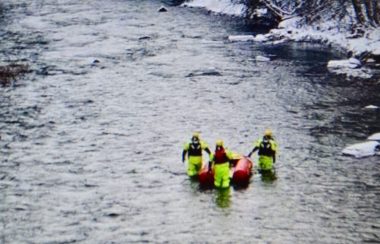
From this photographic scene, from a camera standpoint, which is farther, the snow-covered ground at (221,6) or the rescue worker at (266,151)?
the snow-covered ground at (221,6)

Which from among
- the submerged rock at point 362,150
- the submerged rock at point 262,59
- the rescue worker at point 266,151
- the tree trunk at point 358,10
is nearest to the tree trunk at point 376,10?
the tree trunk at point 358,10

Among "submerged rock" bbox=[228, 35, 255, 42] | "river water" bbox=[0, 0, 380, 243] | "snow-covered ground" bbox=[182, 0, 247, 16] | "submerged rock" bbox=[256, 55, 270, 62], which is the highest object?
"snow-covered ground" bbox=[182, 0, 247, 16]

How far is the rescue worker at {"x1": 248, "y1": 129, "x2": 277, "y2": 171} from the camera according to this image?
2262cm

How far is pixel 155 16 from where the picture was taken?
58969mm

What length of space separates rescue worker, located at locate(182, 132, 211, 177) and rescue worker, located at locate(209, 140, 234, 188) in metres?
0.77

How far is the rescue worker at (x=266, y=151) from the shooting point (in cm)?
2262

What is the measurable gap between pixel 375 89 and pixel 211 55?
1301 cm

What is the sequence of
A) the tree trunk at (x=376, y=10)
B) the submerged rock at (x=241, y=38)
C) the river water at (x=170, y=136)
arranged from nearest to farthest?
the river water at (x=170, y=136) < the tree trunk at (x=376, y=10) < the submerged rock at (x=241, y=38)

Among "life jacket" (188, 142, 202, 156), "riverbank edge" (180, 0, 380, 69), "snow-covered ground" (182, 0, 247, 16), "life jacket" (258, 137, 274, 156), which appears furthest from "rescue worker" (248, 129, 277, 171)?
"snow-covered ground" (182, 0, 247, 16)

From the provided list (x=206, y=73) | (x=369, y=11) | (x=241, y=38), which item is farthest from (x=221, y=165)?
(x=241, y=38)

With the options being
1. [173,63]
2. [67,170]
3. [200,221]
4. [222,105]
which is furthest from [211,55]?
[200,221]

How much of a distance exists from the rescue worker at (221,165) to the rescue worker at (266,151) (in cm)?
168

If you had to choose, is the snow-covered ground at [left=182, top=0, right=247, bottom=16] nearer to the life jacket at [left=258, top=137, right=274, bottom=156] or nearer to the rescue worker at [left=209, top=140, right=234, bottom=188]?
the life jacket at [left=258, top=137, right=274, bottom=156]

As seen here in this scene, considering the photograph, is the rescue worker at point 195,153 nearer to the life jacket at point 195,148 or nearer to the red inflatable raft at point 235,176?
the life jacket at point 195,148
